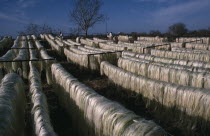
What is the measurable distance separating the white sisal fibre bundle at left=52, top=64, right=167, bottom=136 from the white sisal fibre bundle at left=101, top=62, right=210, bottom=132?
2955mm

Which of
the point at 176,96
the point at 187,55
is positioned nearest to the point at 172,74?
the point at 176,96

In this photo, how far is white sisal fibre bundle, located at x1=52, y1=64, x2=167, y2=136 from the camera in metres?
2.93

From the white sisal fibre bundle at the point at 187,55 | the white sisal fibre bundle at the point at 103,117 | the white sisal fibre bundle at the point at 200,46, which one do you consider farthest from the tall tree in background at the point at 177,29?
the white sisal fibre bundle at the point at 103,117

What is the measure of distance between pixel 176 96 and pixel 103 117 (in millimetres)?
3341

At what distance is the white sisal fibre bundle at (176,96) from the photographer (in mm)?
5348

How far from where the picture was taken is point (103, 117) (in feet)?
12.4

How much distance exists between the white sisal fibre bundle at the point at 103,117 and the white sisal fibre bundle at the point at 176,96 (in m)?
2.96

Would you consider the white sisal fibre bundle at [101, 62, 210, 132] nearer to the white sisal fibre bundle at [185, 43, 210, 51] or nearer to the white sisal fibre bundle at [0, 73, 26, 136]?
the white sisal fibre bundle at [0, 73, 26, 136]

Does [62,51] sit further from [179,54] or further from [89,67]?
[179,54]

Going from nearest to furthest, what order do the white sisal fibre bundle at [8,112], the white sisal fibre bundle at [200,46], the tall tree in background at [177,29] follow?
the white sisal fibre bundle at [8,112] → the white sisal fibre bundle at [200,46] → the tall tree in background at [177,29]

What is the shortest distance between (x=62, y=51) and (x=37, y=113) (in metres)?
17.1

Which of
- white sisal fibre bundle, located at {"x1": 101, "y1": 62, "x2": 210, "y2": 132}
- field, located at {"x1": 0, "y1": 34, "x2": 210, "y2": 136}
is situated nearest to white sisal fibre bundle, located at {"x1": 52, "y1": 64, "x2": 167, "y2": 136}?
field, located at {"x1": 0, "y1": 34, "x2": 210, "y2": 136}

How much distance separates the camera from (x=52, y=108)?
→ 7.40 metres

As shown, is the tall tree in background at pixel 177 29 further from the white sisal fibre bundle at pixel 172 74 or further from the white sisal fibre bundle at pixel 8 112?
the white sisal fibre bundle at pixel 8 112
